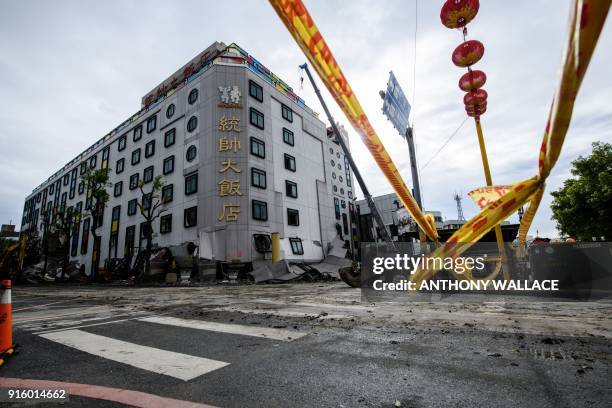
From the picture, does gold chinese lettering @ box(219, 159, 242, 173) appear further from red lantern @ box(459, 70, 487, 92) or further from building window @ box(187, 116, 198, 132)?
red lantern @ box(459, 70, 487, 92)

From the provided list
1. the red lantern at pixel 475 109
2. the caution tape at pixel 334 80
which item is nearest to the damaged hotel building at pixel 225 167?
the red lantern at pixel 475 109

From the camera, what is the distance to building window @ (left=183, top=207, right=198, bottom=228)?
26031 millimetres

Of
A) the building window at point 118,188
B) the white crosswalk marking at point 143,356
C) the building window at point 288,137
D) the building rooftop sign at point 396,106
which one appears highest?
the building window at point 288,137

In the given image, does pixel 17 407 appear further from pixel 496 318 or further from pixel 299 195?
pixel 299 195

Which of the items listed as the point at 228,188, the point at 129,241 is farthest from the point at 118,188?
the point at 228,188

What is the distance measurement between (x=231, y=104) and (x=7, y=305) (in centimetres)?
2665

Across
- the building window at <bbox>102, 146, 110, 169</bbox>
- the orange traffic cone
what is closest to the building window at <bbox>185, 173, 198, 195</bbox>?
the building window at <bbox>102, 146, 110, 169</bbox>

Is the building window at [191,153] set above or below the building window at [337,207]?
above

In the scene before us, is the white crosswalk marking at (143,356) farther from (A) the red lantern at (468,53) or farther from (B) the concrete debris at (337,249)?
(B) the concrete debris at (337,249)

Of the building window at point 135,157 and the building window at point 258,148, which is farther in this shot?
the building window at point 135,157

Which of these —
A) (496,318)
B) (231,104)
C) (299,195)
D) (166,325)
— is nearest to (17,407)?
(166,325)

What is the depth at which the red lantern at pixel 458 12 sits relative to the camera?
18.6 ft

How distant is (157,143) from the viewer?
32.8 m

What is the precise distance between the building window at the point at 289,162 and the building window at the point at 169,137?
39.3 ft
